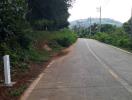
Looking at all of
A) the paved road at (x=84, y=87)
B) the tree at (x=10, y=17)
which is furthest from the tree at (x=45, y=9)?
the paved road at (x=84, y=87)

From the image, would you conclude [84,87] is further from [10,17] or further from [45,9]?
[45,9]

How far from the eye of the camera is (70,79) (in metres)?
13.6

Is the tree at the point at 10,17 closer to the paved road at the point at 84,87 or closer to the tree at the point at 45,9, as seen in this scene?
the paved road at the point at 84,87

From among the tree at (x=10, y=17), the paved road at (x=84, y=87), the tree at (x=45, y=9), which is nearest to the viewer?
the paved road at (x=84, y=87)

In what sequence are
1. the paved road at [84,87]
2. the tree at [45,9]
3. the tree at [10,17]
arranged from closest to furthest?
the paved road at [84,87], the tree at [10,17], the tree at [45,9]

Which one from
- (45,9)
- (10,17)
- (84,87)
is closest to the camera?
(84,87)

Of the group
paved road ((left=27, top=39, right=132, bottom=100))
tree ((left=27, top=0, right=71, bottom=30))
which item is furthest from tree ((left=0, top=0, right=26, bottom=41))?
tree ((left=27, top=0, right=71, bottom=30))

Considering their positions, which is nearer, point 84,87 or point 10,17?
point 84,87

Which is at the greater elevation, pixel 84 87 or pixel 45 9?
pixel 45 9

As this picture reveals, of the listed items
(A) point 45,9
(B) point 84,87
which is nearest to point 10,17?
(B) point 84,87

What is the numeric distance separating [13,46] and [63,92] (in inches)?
421

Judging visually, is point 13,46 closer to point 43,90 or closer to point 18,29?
point 18,29

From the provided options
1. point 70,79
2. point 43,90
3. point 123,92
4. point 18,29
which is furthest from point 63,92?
point 18,29

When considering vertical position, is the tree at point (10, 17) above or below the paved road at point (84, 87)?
above
